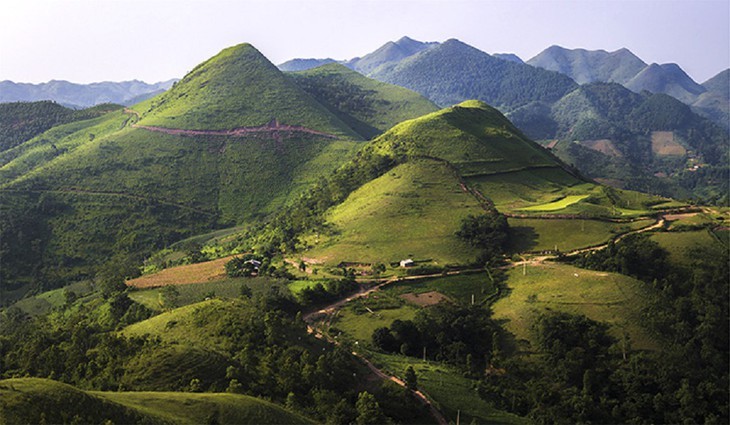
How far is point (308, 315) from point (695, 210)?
5600 cm

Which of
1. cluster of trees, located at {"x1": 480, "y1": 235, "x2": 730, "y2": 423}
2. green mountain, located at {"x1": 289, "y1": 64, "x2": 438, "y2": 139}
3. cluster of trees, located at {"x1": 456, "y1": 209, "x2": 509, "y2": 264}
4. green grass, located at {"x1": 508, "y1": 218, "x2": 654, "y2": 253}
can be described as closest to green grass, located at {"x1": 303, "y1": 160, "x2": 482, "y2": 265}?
cluster of trees, located at {"x1": 456, "y1": 209, "x2": 509, "y2": 264}

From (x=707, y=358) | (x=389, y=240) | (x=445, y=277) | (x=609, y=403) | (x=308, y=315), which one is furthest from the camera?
(x=389, y=240)

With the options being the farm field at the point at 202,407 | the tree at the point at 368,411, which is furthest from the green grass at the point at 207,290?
the farm field at the point at 202,407

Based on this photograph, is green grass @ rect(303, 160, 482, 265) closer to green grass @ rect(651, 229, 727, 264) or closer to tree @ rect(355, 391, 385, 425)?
green grass @ rect(651, 229, 727, 264)

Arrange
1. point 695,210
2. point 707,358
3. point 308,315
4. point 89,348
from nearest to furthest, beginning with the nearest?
point 89,348
point 707,358
point 308,315
point 695,210

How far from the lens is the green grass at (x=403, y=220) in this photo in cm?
6506

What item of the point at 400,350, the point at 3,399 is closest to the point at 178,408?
the point at 3,399

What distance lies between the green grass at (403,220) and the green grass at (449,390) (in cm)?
1845

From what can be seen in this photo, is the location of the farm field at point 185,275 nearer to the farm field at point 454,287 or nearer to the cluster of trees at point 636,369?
the farm field at point 454,287

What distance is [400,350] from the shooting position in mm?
48656

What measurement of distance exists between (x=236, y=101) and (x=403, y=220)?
286ft

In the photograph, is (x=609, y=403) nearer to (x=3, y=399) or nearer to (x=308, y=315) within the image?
(x=308, y=315)

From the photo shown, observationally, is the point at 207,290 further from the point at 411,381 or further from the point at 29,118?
the point at 29,118

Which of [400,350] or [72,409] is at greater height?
[72,409]
